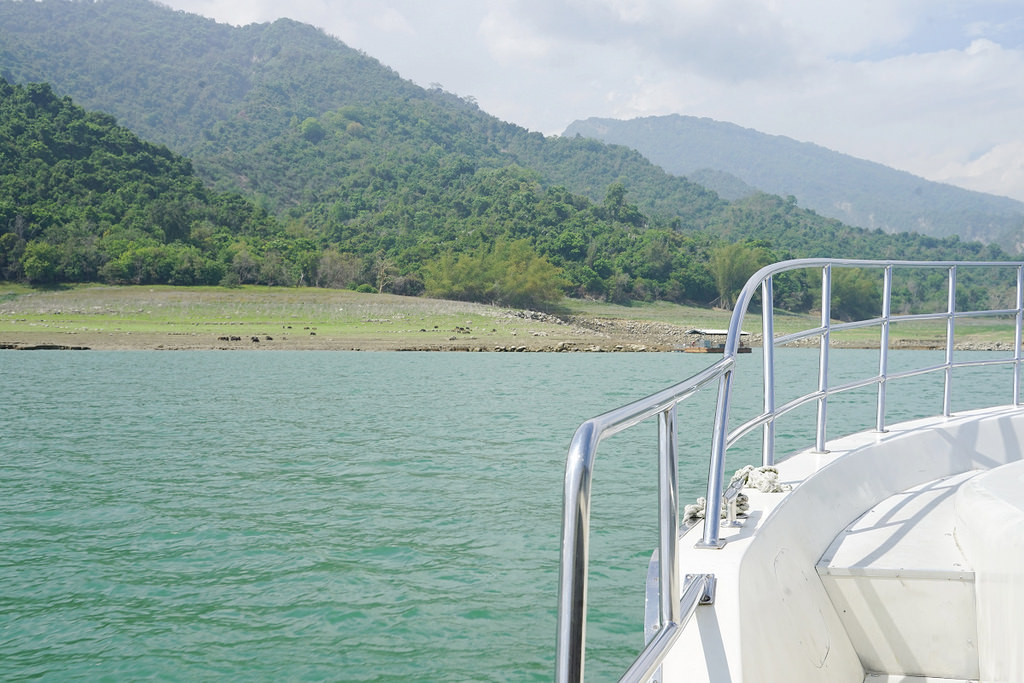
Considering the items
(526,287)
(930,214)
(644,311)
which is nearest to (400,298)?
(526,287)

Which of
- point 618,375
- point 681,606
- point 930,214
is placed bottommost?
point 618,375

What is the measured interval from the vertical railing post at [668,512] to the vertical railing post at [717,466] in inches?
18.4

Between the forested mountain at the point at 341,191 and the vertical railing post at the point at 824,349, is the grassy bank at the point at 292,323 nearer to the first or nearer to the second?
the forested mountain at the point at 341,191

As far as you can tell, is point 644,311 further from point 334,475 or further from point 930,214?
point 930,214

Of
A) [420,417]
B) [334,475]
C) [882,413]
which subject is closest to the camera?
[882,413]

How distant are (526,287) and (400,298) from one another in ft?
36.8

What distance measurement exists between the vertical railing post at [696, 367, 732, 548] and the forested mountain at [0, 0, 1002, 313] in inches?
2279

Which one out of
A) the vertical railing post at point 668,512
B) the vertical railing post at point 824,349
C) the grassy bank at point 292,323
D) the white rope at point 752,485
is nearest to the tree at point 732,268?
the grassy bank at point 292,323

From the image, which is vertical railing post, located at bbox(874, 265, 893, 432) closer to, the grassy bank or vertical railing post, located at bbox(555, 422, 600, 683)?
vertical railing post, located at bbox(555, 422, 600, 683)

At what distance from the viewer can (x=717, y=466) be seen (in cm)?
212

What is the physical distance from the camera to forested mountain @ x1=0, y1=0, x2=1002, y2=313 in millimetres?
64062

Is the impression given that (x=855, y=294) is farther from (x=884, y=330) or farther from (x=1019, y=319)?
(x=884, y=330)

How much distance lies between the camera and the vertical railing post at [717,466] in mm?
2071

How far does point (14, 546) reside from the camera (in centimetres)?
623
